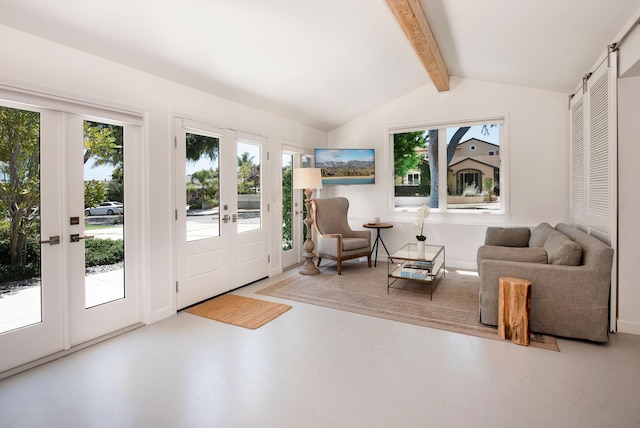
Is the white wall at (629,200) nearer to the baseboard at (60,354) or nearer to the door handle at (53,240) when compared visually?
the baseboard at (60,354)

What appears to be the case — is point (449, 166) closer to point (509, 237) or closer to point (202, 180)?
point (509, 237)

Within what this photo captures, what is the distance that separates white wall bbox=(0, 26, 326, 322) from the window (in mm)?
2761

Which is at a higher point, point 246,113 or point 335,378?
point 246,113

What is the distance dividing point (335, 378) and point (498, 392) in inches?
39.1

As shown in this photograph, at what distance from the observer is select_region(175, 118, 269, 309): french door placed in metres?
3.49

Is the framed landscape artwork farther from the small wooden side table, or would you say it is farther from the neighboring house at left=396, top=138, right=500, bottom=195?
the neighboring house at left=396, top=138, right=500, bottom=195

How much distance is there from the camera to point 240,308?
3.49 m

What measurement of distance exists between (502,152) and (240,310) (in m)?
4.34

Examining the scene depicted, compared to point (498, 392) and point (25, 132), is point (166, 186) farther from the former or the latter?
point (498, 392)

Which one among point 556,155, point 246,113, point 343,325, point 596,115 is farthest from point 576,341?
point 246,113

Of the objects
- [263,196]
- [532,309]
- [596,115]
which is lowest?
[532,309]

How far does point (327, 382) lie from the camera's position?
2.13 metres

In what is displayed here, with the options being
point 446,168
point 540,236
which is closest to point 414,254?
point 540,236

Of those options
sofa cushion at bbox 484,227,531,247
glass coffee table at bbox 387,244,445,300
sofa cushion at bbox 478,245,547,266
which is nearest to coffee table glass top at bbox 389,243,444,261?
glass coffee table at bbox 387,244,445,300
